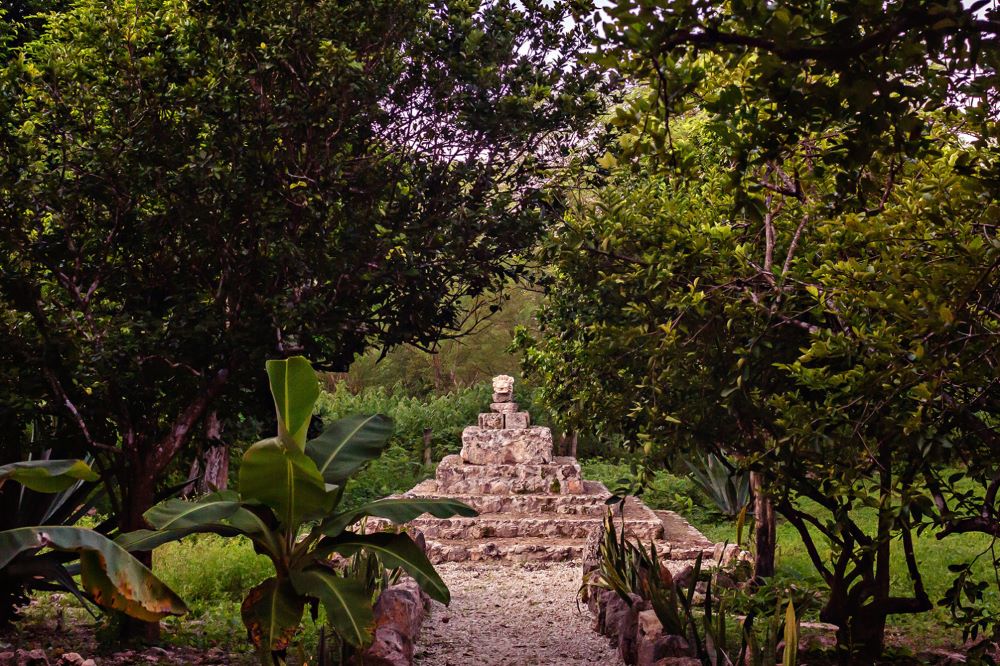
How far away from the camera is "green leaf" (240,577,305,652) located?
5090 millimetres

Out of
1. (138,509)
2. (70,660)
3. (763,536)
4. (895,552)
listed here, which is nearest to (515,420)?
(895,552)

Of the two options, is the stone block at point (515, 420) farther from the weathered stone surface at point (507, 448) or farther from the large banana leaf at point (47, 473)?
the large banana leaf at point (47, 473)

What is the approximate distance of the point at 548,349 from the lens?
10.6 metres

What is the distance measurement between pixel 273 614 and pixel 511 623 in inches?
175

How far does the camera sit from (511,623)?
30.0 ft

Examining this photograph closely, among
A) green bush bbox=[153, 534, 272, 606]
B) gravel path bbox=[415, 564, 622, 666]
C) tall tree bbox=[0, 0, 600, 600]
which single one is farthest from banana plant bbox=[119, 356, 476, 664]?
green bush bbox=[153, 534, 272, 606]

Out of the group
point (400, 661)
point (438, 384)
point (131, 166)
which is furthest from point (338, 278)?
point (438, 384)

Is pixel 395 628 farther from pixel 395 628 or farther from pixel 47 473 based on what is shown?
pixel 47 473

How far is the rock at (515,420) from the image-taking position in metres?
17.6

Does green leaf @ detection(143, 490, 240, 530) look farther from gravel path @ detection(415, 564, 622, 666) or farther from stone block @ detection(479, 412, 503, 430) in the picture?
stone block @ detection(479, 412, 503, 430)

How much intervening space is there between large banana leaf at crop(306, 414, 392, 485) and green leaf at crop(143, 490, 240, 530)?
0.67 metres

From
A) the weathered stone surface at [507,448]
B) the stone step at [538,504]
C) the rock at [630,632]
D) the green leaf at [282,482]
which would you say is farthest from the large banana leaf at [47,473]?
the weathered stone surface at [507,448]

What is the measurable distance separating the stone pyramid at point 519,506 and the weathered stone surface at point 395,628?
143 inches

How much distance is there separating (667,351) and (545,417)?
17.9 metres
